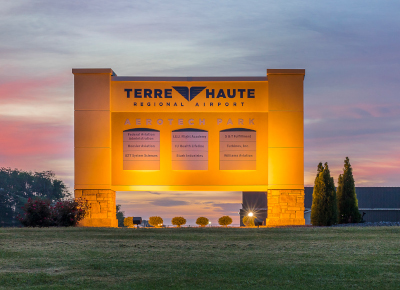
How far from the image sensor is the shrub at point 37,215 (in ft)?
64.3

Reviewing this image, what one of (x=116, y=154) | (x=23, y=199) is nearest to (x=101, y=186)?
(x=116, y=154)

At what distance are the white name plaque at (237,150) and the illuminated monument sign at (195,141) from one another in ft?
0.15

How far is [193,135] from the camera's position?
22219mm

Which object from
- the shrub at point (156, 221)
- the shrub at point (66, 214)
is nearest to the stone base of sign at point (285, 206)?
the shrub at point (156, 221)

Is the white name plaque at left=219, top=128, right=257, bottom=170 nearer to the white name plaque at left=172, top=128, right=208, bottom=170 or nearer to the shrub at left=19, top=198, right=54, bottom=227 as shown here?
the white name plaque at left=172, top=128, right=208, bottom=170

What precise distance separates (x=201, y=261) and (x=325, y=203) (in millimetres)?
11838

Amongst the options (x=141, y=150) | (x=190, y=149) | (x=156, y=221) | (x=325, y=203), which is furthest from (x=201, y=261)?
(x=156, y=221)

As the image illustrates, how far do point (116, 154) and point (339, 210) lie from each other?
1037 cm

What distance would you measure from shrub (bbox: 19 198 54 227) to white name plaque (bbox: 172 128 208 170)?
583 cm

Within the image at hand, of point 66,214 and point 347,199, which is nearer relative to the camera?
point 66,214

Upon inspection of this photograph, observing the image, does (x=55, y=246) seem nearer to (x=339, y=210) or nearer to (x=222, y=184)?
(x=222, y=184)

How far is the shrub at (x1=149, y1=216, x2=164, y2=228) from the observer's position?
73.9 feet

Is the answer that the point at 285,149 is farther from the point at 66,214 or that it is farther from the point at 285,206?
the point at 66,214

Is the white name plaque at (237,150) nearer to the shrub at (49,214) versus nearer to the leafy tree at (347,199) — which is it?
the leafy tree at (347,199)
